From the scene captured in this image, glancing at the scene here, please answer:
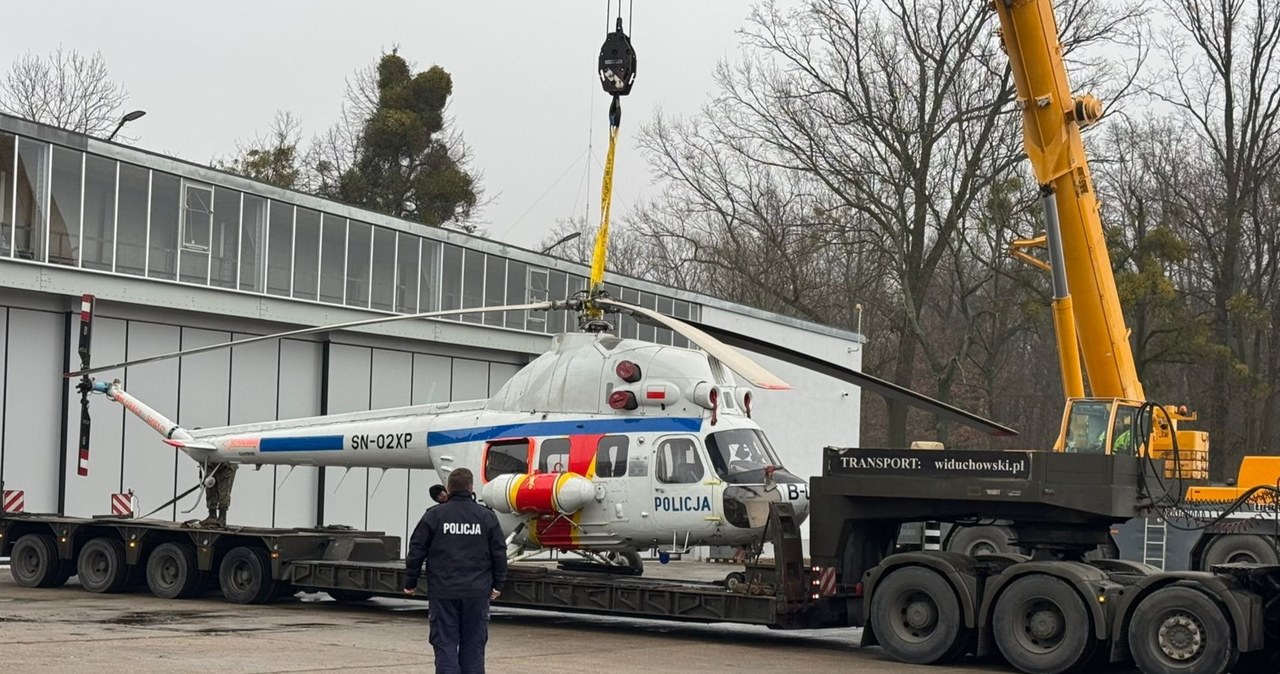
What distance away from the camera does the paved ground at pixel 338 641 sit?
13.1 metres

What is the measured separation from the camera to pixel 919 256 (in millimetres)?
45031

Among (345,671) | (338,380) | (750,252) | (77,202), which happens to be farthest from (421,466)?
(750,252)

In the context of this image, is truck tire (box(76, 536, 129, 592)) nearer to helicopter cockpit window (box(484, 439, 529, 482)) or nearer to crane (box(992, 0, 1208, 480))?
helicopter cockpit window (box(484, 439, 529, 482))

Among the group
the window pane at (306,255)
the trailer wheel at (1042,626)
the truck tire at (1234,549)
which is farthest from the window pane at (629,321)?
the trailer wheel at (1042,626)

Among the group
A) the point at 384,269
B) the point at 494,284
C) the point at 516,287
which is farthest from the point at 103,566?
the point at 516,287

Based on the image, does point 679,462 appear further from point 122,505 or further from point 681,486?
Result: point 122,505

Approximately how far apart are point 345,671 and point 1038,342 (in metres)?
53.7

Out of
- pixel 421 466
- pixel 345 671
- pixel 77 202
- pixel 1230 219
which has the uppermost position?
pixel 1230 219

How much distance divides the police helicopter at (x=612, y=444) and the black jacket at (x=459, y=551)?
5.01 metres

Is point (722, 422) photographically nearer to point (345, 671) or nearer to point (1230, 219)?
point (345, 671)

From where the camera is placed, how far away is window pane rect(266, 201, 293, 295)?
28.4 metres

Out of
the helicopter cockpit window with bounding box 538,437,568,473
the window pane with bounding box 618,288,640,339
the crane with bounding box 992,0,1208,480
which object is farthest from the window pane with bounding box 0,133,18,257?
the window pane with bounding box 618,288,640,339

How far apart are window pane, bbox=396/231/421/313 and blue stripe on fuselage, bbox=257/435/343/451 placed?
11.4 m

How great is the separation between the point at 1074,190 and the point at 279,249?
1474cm
